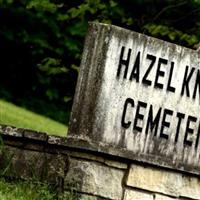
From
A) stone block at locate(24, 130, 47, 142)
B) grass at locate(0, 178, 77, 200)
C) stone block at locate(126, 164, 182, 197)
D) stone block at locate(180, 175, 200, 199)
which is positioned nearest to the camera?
grass at locate(0, 178, 77, 200)

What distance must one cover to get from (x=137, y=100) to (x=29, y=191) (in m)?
1.07

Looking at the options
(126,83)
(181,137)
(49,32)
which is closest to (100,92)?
(126,83)

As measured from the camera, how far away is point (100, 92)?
6613mm

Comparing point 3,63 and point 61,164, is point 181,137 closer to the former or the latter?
point 61,164

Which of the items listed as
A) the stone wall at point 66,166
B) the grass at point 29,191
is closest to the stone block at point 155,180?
the stone wall at point 66,166

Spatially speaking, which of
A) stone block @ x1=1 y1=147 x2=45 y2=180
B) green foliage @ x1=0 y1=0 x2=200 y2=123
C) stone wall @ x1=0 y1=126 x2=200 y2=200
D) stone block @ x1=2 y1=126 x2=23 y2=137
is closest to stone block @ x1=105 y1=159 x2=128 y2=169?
stone wall @ x1=0 y1=126 x2=200 y2=200

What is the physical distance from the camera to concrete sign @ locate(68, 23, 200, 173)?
6.62 meters

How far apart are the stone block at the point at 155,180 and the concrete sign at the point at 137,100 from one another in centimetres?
7

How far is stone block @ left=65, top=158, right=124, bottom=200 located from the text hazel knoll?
0.39 metres

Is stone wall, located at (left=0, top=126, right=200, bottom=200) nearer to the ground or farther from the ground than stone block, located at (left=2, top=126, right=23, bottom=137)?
nearer to the ground

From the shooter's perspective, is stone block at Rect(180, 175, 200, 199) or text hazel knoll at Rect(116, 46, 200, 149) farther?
stone block at Rect(180, 175, 200, 199)

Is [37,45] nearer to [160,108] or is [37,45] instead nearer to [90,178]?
[160,108]

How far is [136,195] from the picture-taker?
21.8ft

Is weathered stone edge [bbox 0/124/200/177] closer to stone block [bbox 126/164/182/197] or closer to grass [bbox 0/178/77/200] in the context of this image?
stone block [bbox 126/164/182/197]
